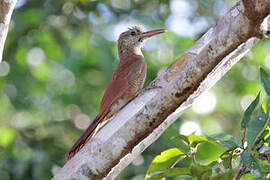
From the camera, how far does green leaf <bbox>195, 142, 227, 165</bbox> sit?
11.5 feet

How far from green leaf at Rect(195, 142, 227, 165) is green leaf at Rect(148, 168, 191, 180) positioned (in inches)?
29.3

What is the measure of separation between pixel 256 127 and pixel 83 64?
15.4 feet

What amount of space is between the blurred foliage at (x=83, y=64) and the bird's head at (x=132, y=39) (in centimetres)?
58

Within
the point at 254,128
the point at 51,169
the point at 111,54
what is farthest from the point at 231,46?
the point at 111,54

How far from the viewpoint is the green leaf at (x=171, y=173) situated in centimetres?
265

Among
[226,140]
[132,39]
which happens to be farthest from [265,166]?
[132,39]

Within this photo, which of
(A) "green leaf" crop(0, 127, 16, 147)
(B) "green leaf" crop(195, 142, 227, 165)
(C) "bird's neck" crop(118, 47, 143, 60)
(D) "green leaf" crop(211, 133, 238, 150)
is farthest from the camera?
(A) "green leaf" crop(0, 127, 16, 147)

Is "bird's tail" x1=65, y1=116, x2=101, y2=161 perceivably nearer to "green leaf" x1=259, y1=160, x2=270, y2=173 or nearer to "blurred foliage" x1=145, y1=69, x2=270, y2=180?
"blurred foliage" x1=145, y1=69, x2=270, y2=180

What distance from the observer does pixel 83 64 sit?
22.5ft

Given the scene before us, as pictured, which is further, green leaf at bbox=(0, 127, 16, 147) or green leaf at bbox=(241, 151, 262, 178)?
green leaf at bbox=(0, 127, 16, 147)

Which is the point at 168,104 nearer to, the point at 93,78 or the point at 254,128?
the point at 254,128

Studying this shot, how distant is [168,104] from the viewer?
8.43ft

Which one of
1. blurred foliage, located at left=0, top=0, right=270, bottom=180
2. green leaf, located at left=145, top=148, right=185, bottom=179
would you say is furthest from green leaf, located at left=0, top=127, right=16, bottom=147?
green leaf, located at left=145, top=148, right=185, bottom=179

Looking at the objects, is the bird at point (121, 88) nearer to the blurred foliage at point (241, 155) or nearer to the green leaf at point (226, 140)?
the blurred foliage at point (241, 155)
